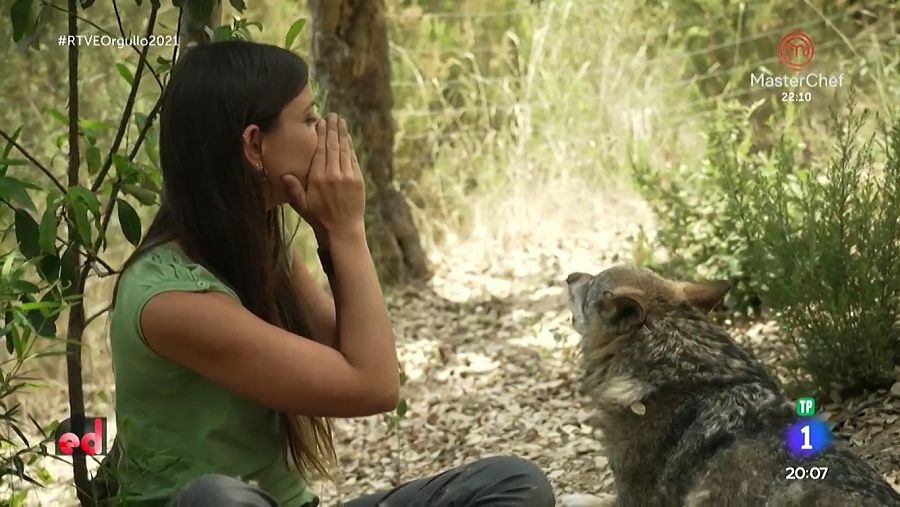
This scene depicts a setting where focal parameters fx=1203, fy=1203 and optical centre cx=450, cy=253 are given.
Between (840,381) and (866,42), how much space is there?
403 centimetres

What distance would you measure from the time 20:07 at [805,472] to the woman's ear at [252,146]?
1.73m

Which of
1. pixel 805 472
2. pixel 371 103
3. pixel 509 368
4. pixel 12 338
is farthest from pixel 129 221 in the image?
pixel 371 103

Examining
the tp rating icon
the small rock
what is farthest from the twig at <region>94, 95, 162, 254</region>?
the small rock

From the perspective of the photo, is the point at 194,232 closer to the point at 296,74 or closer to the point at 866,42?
the point at 296,74

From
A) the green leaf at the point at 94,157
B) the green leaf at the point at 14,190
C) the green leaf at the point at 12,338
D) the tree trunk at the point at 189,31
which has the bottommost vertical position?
the green leaf at the point at 12,338

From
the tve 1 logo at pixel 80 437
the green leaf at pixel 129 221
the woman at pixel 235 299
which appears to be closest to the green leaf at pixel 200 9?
the woman at pixel 235 299

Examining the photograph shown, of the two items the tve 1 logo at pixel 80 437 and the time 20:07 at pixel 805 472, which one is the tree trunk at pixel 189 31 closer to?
the tve 1 logo at pixel 80 437

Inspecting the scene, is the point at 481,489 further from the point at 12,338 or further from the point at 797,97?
the point at 797,97

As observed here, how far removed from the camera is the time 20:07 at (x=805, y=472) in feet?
11.1

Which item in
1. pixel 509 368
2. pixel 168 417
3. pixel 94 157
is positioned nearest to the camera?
pixel 168 417

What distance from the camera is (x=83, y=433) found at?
3711 millimetres

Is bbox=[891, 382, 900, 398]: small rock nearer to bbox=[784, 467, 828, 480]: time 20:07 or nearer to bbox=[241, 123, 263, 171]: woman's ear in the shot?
bbox=[784, 467, 828, 480]: time 20:07

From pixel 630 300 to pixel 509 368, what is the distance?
3.00m

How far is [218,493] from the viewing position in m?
2.76
